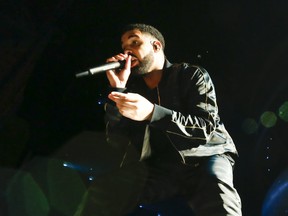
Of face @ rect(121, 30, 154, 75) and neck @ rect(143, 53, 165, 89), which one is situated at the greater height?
face @ rect(121, 30, 154, 75)

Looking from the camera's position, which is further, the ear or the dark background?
the dark background

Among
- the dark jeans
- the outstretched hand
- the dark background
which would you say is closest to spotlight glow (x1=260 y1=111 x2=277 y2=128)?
the dark background

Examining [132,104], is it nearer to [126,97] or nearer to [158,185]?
[126,97]

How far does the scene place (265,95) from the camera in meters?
3.16

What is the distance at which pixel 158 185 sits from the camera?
1.90 meters

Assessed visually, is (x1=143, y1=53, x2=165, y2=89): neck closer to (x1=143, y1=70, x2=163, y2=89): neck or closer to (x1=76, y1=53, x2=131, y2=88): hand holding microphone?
(x1=143, y1=70, x2=163, y2=89): neck

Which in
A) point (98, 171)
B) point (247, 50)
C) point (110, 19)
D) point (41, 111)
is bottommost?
point (98, 171)

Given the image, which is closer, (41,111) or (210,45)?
(210,45)

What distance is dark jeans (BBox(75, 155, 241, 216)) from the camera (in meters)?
1.65

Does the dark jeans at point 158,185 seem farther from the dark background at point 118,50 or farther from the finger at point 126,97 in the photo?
the dark background at point 118,50

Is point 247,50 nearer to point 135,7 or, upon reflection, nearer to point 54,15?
point 135,7

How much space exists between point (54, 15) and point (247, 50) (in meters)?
2.11

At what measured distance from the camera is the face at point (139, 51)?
2.19 metres

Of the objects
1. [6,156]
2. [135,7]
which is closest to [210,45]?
[135,7]
